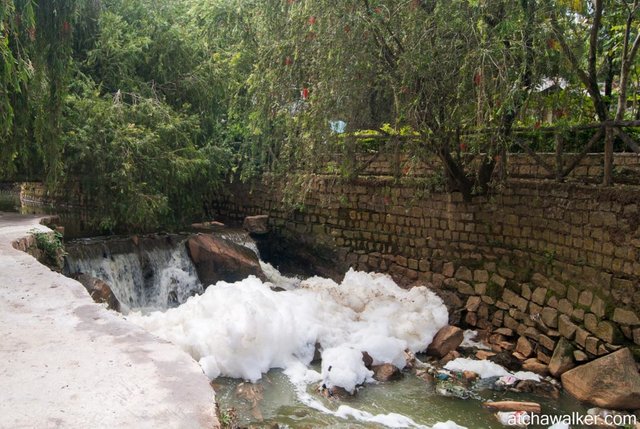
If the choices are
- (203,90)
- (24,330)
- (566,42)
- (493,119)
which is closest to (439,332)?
(493,119)

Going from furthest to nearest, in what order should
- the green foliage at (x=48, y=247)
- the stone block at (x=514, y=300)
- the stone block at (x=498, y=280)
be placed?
the stone block at (x=498, y=280)
the stone block at (x=514, y=300)
the green foliage at (x=48, y=247)

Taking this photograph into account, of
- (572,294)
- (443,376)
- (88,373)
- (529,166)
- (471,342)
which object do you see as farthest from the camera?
(471,342)

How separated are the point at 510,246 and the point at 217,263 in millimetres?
5765

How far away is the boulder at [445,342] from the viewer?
8.33 meters

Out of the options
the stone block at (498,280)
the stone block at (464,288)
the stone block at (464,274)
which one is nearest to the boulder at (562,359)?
the stone block at (498,280)

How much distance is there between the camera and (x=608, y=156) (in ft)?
23.8

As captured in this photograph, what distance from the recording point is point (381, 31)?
7941mm

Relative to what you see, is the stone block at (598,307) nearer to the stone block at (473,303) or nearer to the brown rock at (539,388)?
the brown rock at (539,388)

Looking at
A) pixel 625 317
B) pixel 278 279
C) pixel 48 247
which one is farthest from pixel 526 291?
pixel 48 247

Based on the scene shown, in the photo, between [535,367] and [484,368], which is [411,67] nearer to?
[484,368]

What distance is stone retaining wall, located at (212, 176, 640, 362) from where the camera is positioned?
7.20 m

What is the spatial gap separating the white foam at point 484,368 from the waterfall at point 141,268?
543 cm

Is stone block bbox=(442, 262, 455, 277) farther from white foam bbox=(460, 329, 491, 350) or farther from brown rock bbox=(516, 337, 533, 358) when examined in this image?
brown rock bbox=(516, 337, 533, 358)

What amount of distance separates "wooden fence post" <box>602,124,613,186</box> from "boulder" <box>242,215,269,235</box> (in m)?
8.40
